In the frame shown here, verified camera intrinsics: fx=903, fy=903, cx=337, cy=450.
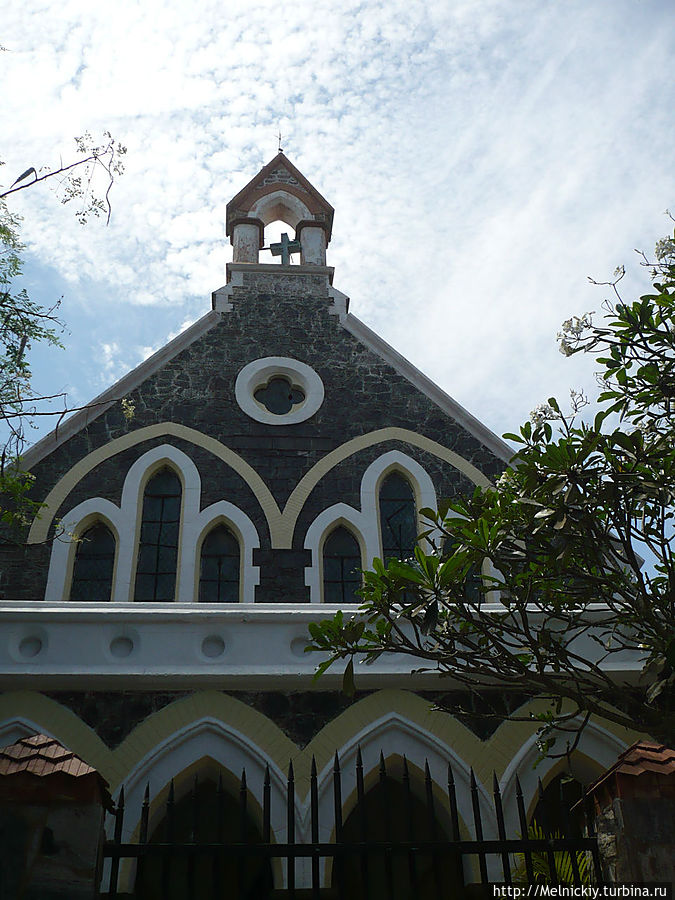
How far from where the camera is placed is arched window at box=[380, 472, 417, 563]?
471 inches

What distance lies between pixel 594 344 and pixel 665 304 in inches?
22.5

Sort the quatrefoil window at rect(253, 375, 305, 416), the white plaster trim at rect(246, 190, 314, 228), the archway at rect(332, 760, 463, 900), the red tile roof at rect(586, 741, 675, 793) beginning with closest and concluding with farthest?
the red tile roof at rect(586, 741, 675, 793)
the archway at rect(332, 760, 463, 900)
the quatrefoil window at rect(253, 375, 305, 416)
the white plaster trim at rect(246, 190, 314, 228)

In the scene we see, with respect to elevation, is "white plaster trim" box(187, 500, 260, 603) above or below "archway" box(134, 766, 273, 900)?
above

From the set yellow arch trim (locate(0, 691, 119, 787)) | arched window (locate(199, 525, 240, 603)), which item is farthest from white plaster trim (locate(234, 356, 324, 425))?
yellow arch trim (locate(0, 691, 119, 787))

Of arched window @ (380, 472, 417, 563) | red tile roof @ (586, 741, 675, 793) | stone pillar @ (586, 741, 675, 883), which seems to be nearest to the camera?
stone pillar @ (586, 741, 675, 883)

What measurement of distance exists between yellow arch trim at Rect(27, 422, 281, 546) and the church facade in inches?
1.0

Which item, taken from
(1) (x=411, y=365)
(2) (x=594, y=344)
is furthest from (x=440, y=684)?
(1) (x=411, y=365)

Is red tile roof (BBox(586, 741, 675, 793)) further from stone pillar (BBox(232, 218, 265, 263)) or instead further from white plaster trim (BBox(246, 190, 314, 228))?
white plaster trim (BBox(246, 190, 314, 228))

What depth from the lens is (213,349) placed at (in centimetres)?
1364

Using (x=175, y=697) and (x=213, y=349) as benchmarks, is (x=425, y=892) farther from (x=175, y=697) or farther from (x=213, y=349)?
(x=213, y=349)

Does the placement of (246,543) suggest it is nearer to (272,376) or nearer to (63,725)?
(272,376)

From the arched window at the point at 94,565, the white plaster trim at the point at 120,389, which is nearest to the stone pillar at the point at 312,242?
the white plaster trim at the point at 120,389

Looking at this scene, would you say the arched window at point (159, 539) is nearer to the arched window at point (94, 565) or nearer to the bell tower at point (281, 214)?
the arched window at point (94, 565)

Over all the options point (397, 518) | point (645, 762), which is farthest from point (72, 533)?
point (645, 762)
